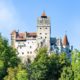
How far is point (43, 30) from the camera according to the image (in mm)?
159250

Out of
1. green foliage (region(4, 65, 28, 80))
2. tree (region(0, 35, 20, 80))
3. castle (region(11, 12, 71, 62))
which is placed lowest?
green foliage (region(4, 65, 28, 80))

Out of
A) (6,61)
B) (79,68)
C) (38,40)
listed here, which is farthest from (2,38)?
(38,40)

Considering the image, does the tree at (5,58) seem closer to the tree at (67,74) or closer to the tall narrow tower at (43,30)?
the tree at (67,74)

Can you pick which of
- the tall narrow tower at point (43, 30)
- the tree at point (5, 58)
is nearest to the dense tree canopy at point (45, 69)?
the tree at point (5, 58)

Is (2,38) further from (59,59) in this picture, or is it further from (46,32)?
(46,32)

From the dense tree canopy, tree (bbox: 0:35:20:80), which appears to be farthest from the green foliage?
tree (bbox: 0:35:20:80)

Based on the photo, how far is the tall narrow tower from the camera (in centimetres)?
15550

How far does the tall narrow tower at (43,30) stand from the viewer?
15550cm

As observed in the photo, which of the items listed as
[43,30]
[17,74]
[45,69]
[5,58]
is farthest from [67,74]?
[43,30]

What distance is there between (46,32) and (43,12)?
6.94 m

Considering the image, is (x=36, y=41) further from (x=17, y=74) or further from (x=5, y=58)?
(x=17, y=74)

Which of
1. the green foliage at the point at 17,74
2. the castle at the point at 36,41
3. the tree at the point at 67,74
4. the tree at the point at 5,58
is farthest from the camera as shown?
the castle at the point at 36,41

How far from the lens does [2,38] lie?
10931 centimetres

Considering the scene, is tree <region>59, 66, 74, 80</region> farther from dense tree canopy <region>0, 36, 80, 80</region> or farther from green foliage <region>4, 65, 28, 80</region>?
green foliage <region>4, 65, 28, 80</region>
